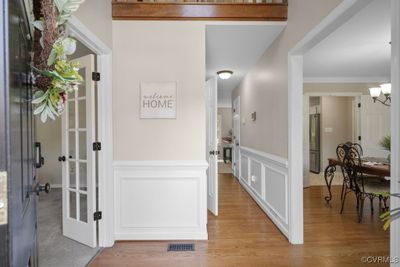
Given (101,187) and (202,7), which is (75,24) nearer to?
(202,7)

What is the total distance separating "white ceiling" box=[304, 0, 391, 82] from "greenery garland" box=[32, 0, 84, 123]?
103 inches

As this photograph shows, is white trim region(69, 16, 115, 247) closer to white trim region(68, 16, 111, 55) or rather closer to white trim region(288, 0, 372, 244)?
white trim region(68, 16, 111, 55)

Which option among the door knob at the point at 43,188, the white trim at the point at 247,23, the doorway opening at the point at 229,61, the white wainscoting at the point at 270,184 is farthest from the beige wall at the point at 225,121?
the door knob at the point at 43,188

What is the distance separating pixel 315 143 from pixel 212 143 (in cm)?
456

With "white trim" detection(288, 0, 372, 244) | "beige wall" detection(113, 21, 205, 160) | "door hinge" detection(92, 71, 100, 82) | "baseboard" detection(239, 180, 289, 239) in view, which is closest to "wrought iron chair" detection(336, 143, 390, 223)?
"baseboard" detection(239, 180, 289, 239)

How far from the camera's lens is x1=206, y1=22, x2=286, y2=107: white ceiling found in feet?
8.76

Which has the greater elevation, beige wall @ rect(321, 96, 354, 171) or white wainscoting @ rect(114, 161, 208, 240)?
beige wall @ rect(321, 96, 354, 171)

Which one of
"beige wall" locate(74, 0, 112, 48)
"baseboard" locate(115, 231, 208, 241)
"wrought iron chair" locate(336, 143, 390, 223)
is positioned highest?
"beige wall" locate(74, 0, 112, 48)

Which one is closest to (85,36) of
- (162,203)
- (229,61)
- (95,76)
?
(95,76)

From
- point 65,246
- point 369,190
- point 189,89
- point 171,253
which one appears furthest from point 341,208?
point 65,246

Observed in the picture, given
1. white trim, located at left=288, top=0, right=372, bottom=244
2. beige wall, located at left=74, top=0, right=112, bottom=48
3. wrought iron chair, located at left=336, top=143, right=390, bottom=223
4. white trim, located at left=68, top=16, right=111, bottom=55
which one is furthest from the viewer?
wrought iron chair, located at left=336, top=143, right=390, bottom=223

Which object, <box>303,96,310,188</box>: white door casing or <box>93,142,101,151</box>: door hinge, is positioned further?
<box>303,96,310,188</box>: white door casing

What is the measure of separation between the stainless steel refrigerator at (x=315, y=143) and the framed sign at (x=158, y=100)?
17.9 ft

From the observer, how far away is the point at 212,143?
11.1ft
